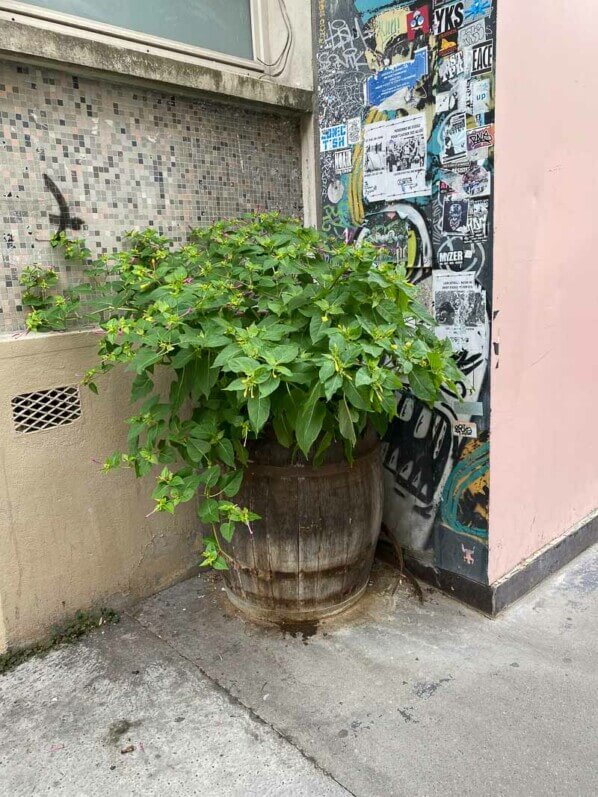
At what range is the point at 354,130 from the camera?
3119 mm

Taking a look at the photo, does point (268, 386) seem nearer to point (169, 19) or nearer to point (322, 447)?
point (322, 447)

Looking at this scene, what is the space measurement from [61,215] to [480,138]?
182cm

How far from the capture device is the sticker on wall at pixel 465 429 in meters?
2.82

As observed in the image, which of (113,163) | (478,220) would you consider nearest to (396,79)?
(478,220)

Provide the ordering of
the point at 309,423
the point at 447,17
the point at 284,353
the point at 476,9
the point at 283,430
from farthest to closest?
the point at 447,17 < the point at 476,9 < the point at 283,430 < the point at 309,423 < the point at 284,353

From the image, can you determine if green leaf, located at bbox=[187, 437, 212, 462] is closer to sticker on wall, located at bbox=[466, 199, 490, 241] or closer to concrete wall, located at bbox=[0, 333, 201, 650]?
concrete wall, located at bbox=[0, 333, 201, 650]

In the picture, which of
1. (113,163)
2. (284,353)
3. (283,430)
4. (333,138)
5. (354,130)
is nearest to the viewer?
(284,353)

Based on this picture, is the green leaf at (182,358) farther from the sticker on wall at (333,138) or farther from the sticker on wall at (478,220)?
the sticker on wall at (333,138)

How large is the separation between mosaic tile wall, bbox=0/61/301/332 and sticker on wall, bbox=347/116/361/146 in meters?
0.47

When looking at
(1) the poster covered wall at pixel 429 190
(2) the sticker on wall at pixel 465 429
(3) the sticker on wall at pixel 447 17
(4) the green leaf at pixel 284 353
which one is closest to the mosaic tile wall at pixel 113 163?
(1) the poster covered wall at pixel 429 190

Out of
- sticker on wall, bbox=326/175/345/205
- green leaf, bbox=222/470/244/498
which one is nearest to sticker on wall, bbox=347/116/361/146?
sticker on wall, bbox=326/175/345/205

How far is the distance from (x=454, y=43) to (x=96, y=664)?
3.00 meters

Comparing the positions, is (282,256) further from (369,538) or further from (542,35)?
(542,35)

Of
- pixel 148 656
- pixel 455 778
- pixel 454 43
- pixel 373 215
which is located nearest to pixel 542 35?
pixel 454 43
